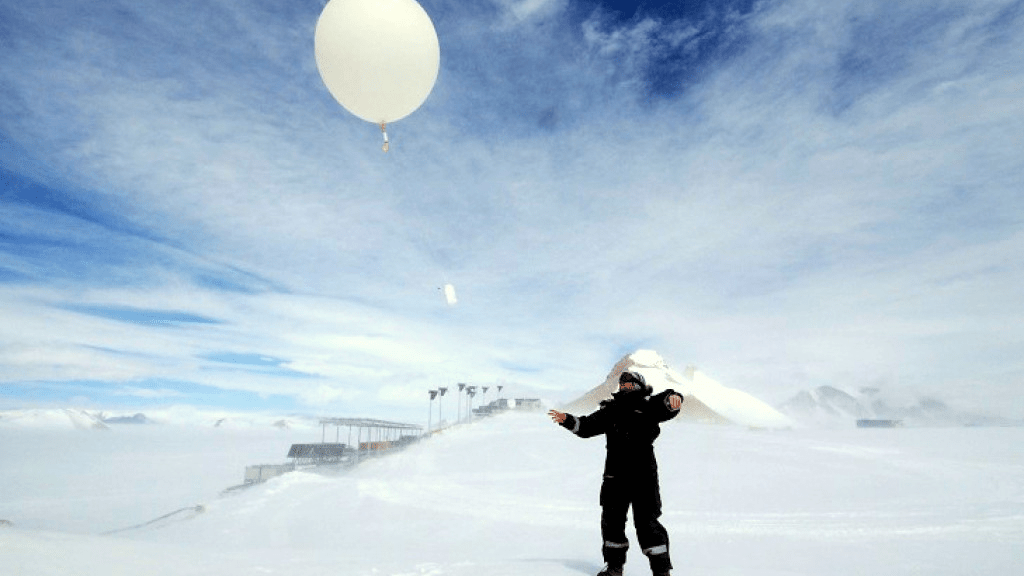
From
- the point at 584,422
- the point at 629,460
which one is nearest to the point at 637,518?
the point at 629,460

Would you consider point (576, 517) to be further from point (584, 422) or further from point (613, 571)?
point (584, 422)

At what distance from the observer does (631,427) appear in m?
5.97

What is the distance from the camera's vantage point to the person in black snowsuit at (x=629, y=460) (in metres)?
5.87

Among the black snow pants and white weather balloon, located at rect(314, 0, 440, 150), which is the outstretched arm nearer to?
the black snow pants

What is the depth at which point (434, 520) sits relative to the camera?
17.7 m

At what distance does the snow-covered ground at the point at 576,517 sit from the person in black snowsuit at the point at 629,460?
0.78 metres

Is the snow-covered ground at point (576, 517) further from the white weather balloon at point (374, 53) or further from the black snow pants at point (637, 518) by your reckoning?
the white weather balloon at point (374, 53)

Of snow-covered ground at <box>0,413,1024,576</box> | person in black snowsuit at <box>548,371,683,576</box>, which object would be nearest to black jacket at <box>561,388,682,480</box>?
person in black snowsuit at <box>548,371,683,576</box>

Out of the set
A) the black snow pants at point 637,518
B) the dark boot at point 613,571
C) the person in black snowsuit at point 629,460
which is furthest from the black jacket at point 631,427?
the dark boot at point 613,571

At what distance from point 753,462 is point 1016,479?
9941 millimetres

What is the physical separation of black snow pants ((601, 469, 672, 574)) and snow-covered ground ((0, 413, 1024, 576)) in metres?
0.66

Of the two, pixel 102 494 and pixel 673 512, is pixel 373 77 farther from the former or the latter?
pixel 102 494

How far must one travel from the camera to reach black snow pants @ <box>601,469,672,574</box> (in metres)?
5.70

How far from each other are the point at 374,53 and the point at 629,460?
7560 millimetres
